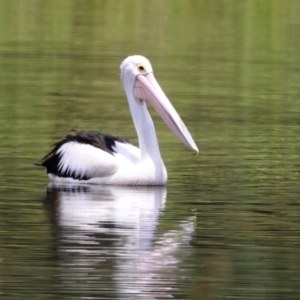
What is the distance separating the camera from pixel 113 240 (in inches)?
330

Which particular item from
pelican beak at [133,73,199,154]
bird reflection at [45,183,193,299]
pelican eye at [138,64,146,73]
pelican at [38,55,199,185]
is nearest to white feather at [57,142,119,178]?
pelican at [38,55,199,185]

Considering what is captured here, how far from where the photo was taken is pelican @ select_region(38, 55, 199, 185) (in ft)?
34.8

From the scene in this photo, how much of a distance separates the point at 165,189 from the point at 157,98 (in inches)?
39.1

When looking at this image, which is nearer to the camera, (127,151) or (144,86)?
(127,151)

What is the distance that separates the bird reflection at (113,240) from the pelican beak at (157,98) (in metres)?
0.72

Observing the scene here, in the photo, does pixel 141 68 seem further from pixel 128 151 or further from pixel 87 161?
pixel 87 161

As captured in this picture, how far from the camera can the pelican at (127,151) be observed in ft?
34.8

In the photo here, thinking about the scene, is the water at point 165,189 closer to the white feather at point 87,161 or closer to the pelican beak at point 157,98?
the white feather at point 87,161

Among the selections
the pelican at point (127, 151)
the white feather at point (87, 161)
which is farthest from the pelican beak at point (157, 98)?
the white feather at point (87, 161)

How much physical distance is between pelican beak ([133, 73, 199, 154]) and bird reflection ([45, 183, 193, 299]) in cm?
72

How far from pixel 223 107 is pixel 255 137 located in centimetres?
236

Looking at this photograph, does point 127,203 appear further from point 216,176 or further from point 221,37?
point 221,37

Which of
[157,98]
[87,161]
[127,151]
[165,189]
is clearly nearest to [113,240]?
[165,189]

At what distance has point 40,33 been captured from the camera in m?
26.4
